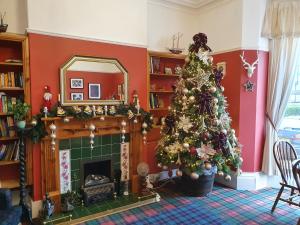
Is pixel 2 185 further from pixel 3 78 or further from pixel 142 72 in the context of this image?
pixel 142 72

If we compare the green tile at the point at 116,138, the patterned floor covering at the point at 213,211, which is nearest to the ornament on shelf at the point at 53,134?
the green tile at the point at 116,138

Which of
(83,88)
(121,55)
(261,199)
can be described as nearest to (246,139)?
(261,199)

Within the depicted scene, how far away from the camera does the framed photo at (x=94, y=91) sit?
3521mm

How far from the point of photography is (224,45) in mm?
4270

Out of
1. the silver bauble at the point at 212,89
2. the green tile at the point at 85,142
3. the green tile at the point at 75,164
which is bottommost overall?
the green tile at the point at 75,164

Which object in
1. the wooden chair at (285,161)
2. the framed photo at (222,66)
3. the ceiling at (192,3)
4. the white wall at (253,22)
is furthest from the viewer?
the ceiling at (192,3)

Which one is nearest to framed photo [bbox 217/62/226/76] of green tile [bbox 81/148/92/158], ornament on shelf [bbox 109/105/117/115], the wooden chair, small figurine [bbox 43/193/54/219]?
the wooden chair

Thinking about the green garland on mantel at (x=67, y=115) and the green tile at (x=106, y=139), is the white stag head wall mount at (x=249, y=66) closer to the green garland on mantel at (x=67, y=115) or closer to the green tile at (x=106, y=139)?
the green garland on mantel at (x=67, y=115)

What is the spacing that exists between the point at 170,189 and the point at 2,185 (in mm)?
2576

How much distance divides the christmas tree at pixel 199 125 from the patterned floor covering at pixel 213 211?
473 mm

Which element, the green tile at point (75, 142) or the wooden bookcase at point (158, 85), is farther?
the wooden bookcase at point (158, 85)

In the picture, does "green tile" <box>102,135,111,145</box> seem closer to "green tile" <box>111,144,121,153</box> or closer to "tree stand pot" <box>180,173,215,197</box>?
"green tile" <box>111,144,121,153</box>

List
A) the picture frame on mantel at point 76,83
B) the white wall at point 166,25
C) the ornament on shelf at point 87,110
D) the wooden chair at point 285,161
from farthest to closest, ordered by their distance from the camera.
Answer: the white wall at point 166,25, the picture frame on mantel at point 76,83, the ornament on shelf at point 87,110, the wooden chair at point 285,161

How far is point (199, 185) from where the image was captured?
3.73 m
